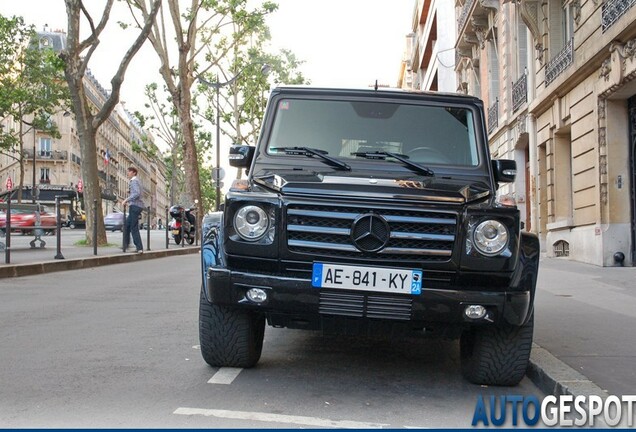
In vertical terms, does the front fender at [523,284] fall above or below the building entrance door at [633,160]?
below

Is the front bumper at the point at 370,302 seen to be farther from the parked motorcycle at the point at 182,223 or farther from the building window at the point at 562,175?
the parked motorcycle at the point at 182,223

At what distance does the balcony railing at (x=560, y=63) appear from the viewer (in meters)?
17.2

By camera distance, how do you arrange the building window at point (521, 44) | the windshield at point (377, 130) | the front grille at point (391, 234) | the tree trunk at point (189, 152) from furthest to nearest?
the tree trunk at point (189, 152), the building window at point (521, 44), the windshield at point (377, 130), the front grille at point (391, 234)

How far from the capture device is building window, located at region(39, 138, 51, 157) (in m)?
79.7

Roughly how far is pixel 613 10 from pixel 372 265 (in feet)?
39.0

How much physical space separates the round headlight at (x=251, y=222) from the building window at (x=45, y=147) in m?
81.0

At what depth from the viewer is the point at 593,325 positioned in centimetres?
687

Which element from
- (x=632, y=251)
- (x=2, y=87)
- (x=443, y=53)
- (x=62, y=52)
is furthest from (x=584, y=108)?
(x=2, y=87)

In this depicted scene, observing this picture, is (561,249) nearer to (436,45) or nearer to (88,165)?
(88,165)

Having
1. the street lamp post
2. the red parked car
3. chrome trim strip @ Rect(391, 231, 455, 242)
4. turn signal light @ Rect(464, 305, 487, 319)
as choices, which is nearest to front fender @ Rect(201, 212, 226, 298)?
chrome trim strip @ Rect(391, 231, 455, 242)

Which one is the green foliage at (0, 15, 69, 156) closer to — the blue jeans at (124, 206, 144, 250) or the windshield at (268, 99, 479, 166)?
the blue jeans at (124, 206, 144, 250)

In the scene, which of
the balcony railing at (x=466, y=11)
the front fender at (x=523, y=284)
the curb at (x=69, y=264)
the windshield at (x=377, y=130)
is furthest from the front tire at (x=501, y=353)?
the balcony railing at (x=466, y=11)

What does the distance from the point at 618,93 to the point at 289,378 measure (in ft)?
39.6

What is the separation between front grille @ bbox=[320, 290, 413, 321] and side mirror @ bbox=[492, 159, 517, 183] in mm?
1569
